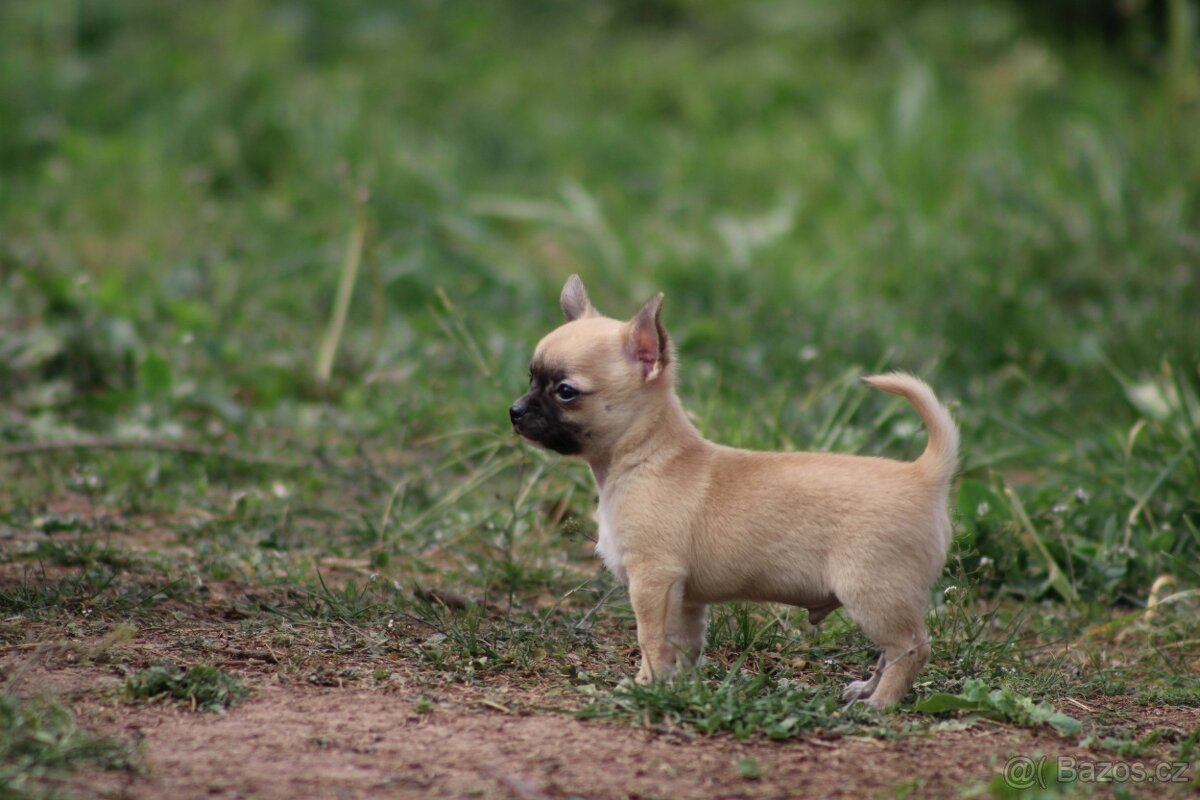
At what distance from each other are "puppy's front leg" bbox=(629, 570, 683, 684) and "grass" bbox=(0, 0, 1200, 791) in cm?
15

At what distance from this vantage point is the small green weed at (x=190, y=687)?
12.1ft

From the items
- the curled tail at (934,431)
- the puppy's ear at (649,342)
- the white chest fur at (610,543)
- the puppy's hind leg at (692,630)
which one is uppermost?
the puppy's ear at (649,342)

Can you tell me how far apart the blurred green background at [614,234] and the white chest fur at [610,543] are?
3.30 ft

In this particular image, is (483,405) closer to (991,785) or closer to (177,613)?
(177,613)

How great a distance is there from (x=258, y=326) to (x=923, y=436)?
141 inches

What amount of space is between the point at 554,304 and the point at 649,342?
362cm

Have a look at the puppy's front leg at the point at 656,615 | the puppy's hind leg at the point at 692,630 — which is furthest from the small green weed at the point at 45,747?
the puppy's hind leg at the point at 692,630

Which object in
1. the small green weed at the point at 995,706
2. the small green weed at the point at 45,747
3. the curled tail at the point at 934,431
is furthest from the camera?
the curled tail at the point at 934,431

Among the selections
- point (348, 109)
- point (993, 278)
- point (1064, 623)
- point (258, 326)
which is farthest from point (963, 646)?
point (348, 109)

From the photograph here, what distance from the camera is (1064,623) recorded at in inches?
193

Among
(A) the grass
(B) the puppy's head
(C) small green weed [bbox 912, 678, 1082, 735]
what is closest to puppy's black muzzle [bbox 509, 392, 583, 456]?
(B) the puppy's head

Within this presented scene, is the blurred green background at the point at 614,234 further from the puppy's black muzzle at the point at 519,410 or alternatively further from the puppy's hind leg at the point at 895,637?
the puppy's black muzzle at the point at 519,410

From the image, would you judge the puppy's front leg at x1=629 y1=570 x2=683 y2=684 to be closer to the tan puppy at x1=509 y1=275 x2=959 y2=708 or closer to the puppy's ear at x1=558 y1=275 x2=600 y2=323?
the tan puppy at x1=509 y1=275 x2=959 y2=708

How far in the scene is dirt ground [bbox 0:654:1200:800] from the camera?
10.6ft
